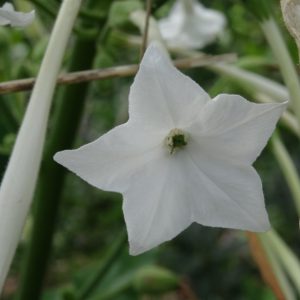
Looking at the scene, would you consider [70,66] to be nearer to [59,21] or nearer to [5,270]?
[59,21]

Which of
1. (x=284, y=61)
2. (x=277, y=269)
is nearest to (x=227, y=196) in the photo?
(x=284, y=61)

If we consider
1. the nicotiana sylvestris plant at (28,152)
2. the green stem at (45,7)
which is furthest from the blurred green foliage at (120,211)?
the nicotiana sylvestris plant at (28,152)

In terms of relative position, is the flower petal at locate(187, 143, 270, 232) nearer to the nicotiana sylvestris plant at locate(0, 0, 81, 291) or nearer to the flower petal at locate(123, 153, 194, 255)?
the flower petal at locate(123, 153, 194, 255)

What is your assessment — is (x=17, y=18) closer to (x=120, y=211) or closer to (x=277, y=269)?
(x=277, y=269)

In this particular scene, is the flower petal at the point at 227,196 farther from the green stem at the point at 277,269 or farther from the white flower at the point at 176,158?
the green stem at the point at 277,269

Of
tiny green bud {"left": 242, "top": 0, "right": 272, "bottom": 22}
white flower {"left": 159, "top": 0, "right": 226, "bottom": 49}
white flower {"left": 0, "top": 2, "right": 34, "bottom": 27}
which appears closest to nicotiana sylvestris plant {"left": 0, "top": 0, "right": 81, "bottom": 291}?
white flower {"left": 0, "top": 2, "right": 34, "bottom": 27}
